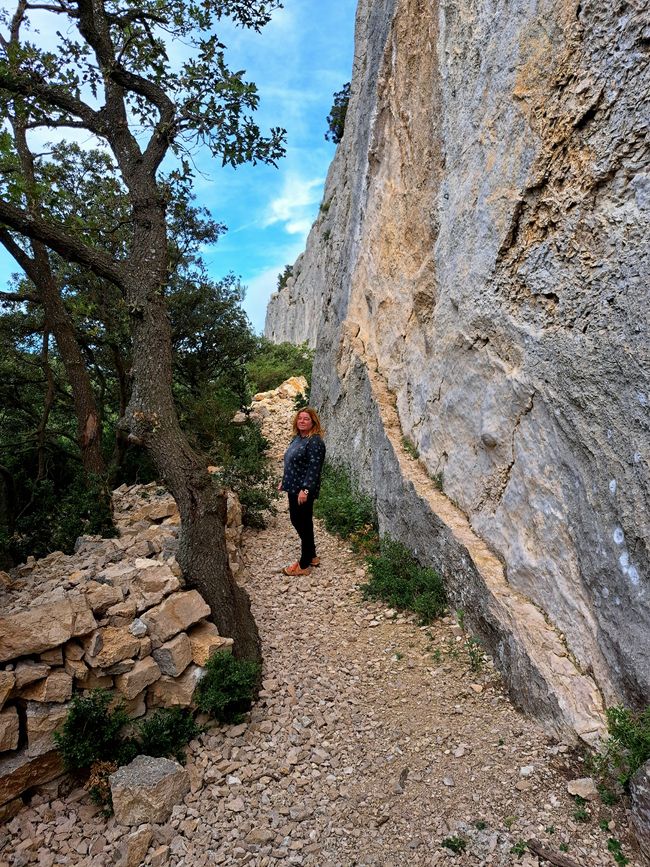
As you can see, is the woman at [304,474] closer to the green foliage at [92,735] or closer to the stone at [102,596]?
the stone at [102,596]

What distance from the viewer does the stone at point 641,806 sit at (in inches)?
109

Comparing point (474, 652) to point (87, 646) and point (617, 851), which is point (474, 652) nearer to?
point (617, 851)

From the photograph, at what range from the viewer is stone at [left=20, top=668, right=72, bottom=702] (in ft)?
13.0

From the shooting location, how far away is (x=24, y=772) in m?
3.76

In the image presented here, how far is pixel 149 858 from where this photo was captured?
337 cm

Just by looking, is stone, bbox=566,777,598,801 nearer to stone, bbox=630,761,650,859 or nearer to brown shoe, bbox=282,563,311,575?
stone, bbox=630,761,650,859

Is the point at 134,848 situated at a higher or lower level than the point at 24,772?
lower

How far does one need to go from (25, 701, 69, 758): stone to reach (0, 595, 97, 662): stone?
0.41 m

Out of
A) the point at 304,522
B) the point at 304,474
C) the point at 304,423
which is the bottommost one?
the point at 304,522

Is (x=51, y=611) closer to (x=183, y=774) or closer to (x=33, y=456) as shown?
(x=183, y=774)

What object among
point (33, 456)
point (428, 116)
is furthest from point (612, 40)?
point (33, 456)

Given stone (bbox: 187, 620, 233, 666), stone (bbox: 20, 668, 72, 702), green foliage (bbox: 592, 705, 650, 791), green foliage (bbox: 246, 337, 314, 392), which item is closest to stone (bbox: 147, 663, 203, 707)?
stone (bbox: 187, 620, 233, 666)

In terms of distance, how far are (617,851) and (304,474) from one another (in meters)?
4.67

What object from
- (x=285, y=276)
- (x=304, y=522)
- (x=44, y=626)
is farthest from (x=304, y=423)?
(x=285, y=276)
